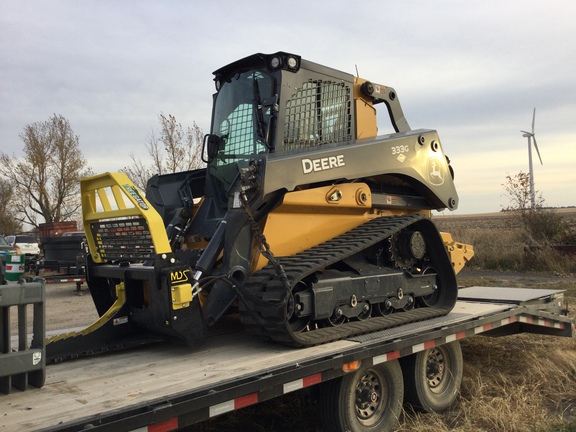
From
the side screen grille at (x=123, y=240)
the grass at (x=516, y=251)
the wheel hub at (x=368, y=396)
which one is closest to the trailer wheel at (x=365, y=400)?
the wheel hub at (x=368, y=396)

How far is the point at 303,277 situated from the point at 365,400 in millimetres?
1211

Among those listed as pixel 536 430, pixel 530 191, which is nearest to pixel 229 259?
pixel 536 430

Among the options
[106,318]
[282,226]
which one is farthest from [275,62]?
[106,318]

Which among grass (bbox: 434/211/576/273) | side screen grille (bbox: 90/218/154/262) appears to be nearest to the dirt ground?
grass (bbox: 434/211/576/273)

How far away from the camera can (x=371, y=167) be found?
5.47 m

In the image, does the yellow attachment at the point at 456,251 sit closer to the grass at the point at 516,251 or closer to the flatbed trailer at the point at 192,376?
the flatbed trailer at the point at 192,376

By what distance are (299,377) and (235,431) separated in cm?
143

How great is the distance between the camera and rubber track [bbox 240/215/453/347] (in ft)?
14.0

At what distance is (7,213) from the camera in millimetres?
46469

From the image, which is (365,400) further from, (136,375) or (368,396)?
(136,375)

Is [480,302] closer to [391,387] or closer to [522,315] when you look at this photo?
[522,315]

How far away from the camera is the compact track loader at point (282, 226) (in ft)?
14.5

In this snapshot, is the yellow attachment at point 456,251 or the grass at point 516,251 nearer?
the yellow attachment at point 456,251

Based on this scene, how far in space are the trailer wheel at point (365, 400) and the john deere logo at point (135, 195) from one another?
2.05 metres
